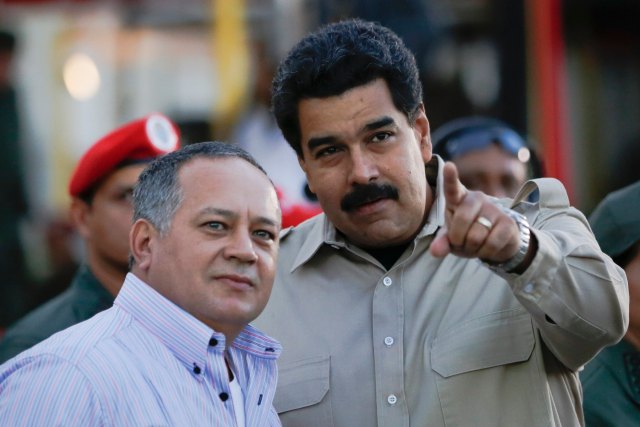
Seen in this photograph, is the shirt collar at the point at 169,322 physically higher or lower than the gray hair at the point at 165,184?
lower

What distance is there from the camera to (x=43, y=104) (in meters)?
7.67

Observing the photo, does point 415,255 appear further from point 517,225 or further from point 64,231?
point 64,231

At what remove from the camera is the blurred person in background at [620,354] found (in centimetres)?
362

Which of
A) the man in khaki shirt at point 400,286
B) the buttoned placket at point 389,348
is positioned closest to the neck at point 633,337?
the man in khaki shirt at point 400,286

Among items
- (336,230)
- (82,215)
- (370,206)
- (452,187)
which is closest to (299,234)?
(336,230)

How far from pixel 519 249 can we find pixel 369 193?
616 millimetres

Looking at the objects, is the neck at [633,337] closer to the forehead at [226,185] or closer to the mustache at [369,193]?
the mustache at [369,193]

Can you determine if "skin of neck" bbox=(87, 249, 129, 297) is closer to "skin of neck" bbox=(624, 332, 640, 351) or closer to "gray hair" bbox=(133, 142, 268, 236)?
"gray hair" bbox=(133, 142, 268, 236)

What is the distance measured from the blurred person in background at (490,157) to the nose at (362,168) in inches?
67.1

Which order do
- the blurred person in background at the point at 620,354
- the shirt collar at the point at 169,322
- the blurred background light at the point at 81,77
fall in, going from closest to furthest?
the shirt collar at the point at 169,322 → the blurred person in background at the point at 620,354 → the blurred background light at the point at 81,77

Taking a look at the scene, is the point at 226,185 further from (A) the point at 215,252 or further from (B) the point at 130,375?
(B) the point at 130,375

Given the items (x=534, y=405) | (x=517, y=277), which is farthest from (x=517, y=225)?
(x=534, y=405)

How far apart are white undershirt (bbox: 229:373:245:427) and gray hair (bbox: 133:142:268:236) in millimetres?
412

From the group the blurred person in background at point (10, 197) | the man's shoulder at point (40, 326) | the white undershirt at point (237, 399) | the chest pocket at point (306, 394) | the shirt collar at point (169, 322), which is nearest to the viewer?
the shirt collar at point (169, 322)
